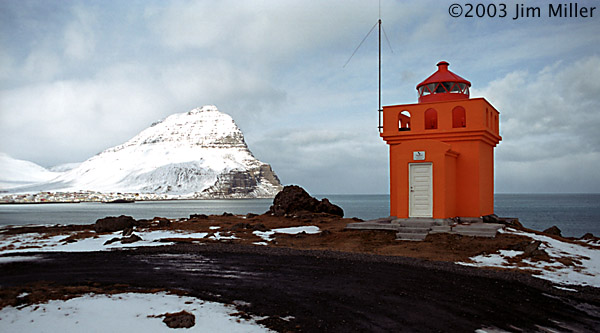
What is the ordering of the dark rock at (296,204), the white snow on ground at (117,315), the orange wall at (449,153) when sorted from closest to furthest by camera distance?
1. the white snow on ground at (117,315)
2. the orange wall at (449,153)
3. the dark rock at (296,204)

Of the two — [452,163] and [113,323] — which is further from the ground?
[452,163]

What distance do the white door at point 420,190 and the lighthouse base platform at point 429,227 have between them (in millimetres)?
337

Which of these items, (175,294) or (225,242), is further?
(225,242)

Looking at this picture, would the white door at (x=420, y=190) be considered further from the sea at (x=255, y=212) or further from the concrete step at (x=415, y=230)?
the sea at (x=255, y=212)

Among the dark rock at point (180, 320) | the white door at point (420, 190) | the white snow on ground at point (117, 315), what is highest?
the white door at point (420, 190)

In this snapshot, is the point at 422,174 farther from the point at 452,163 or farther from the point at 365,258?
the point at 365,258

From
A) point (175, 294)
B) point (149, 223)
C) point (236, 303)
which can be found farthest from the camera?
point (149, 223)

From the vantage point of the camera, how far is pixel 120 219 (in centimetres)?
1977

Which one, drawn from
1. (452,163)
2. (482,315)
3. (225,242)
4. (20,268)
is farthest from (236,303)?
(452,163)

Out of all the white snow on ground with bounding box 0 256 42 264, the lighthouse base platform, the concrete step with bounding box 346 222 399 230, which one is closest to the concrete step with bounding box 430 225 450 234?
the lighthouse base platform

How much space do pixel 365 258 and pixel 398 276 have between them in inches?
97.7

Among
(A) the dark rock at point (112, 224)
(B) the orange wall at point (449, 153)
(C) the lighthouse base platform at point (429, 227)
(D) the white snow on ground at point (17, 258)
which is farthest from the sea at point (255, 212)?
(D) the white snow on ground at point (17, 258)

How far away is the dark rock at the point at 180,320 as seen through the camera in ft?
19.9

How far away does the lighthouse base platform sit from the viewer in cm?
1468
